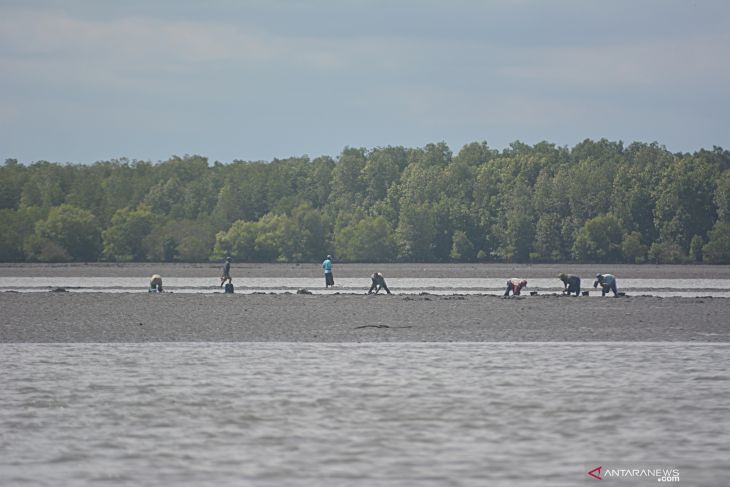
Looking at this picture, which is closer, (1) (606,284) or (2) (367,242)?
(1) (606,284)

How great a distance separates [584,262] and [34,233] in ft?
233

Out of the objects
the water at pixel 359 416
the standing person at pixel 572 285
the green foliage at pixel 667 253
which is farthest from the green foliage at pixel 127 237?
the water at pixel 359 416

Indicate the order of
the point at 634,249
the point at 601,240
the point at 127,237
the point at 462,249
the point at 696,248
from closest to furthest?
1. the point at 696,248
2. the point at 634,249
3. the point at 601,240
4. the point at 462,249
5. the point at 127,237

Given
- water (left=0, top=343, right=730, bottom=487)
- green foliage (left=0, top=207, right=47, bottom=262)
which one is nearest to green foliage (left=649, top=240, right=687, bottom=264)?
green foliage (left=0, top=207, right=47, bottom=262)

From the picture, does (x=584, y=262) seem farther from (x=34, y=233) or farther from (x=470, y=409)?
(x=470, y=409)

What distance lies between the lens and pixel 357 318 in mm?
36938

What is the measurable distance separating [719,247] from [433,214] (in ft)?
133

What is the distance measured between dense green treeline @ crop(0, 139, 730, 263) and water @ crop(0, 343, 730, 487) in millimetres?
120068

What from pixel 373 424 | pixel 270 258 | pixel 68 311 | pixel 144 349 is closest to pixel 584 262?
pixel 270 258

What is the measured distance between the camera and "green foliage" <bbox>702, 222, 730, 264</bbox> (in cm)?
13788

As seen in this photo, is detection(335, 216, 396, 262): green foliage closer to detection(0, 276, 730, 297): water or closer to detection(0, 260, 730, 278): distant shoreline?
detection(0, 260, 730, 278): distant shoreline

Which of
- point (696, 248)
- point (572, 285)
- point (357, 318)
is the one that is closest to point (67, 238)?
point (696, 248)

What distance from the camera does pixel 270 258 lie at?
162m

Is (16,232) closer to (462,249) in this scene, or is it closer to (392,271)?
(462,249)
